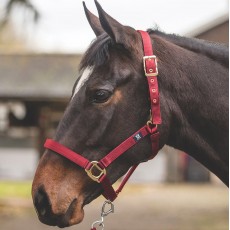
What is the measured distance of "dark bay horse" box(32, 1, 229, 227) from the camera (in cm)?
256

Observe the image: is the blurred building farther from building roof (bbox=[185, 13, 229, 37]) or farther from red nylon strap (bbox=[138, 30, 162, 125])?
red nylon strap (bbox=[138, 30, 162, 125])

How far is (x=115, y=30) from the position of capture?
99.4 inches

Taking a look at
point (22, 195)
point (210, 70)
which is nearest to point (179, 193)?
point (22, 195)

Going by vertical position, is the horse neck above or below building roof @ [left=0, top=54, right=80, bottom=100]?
below

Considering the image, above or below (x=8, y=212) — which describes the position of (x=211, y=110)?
below

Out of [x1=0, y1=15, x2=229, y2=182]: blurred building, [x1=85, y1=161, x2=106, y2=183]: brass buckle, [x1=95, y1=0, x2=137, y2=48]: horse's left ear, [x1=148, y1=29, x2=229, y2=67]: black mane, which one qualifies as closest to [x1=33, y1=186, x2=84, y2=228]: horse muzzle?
[x1=85, y1=161, x2=106, y2=183]: brass buckle

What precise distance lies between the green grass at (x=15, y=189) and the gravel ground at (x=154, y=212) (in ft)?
6.97

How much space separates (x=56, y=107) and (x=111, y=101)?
1278cm

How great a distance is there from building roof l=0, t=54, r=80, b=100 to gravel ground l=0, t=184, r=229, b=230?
2.63m

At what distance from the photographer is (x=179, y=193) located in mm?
18031

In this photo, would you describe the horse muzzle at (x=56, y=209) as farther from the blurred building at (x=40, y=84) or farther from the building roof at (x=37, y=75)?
the building roof at (x=37, y=75)

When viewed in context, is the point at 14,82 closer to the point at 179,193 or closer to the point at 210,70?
the point at 179,193

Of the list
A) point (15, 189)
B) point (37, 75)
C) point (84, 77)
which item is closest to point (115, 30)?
point (84, 77)

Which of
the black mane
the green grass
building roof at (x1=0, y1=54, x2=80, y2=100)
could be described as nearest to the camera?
the black mane
